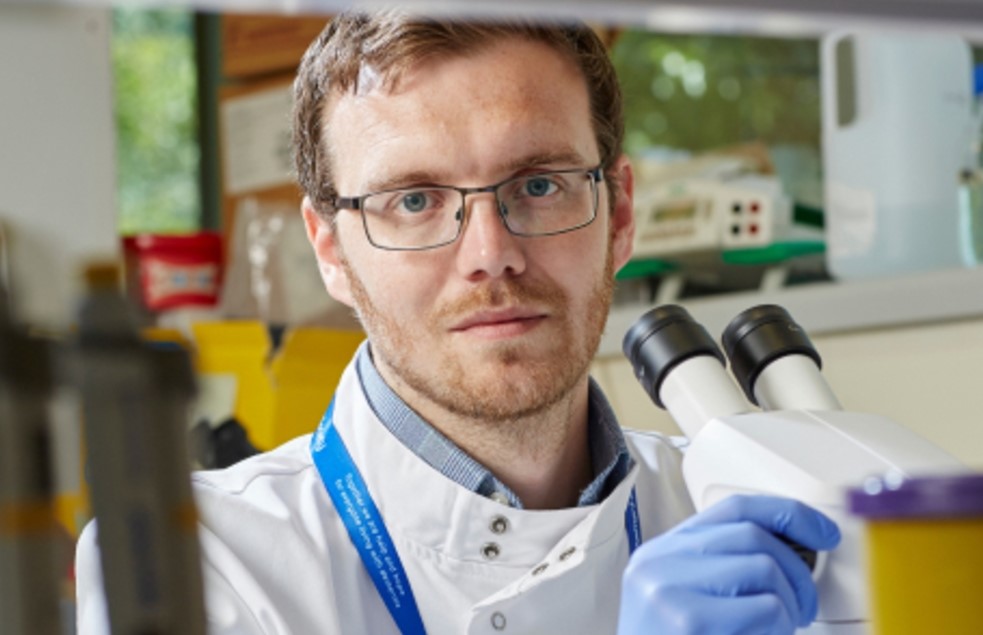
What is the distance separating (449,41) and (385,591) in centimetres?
55

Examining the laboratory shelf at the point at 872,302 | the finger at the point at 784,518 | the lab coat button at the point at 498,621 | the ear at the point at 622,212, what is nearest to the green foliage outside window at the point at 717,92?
the laboratory shelf at the point at 872,302

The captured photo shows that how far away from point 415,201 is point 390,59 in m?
0.15

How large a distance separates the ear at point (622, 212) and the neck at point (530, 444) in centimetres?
21

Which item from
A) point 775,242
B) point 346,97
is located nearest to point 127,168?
point 775,242

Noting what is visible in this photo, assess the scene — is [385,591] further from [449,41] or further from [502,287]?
[449,41]

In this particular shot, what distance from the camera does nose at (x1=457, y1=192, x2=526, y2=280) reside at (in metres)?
1.28

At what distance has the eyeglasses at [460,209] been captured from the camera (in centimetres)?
133

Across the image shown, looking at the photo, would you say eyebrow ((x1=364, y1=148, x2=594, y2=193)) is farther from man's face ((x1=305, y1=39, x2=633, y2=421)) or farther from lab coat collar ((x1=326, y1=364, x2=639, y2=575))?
lab coat collar ((x1=326, y1=364, x2=639, y2=575))

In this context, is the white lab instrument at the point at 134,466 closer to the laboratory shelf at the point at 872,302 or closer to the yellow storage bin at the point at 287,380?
the laboratory shelf at the point at 872,302

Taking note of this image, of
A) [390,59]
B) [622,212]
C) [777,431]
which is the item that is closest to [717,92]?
[622,212]

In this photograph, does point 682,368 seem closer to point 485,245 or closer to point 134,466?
point 485,245

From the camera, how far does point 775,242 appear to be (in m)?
2.18

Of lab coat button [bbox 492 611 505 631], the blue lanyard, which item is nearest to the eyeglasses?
the blue lanyard

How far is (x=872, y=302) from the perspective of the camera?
1826mm
